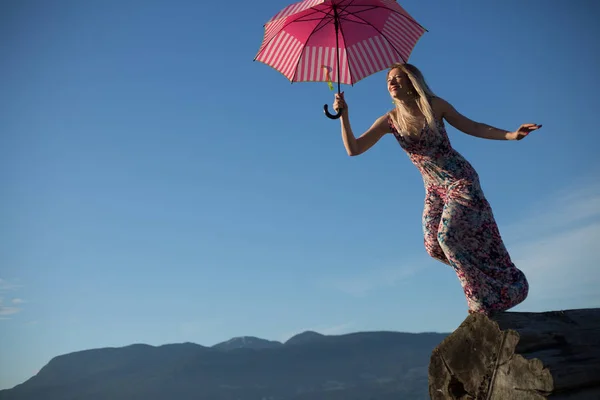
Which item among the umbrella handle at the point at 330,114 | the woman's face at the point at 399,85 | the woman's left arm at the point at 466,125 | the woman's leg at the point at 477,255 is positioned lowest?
the woman's leg at the point at 477,255

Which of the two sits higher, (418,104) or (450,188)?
(418,104)

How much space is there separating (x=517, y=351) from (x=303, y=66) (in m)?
4.07

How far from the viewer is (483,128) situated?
21.8 feet

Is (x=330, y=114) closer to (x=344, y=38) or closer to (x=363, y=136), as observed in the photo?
(x=363, y=136)

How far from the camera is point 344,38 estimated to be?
7.65m

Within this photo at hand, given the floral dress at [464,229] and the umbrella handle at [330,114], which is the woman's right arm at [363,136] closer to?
the umbrella handle at [330,114]

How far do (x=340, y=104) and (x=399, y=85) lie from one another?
0.65 metres

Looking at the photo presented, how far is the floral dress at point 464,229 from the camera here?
6258mm

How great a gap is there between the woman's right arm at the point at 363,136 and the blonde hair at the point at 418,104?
0.19 metres

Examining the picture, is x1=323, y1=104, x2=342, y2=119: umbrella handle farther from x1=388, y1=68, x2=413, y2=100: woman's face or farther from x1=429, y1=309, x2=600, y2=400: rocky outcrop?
x1=429, y1=309, x2=600, y2=400: rocky outcrop

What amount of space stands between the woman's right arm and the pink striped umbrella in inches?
28.8

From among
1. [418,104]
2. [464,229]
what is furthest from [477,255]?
[418,104]

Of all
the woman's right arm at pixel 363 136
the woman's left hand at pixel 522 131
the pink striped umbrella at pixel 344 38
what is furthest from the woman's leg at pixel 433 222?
the pink striped umbrella at pixel 344 38

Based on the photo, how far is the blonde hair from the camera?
6.67 m
